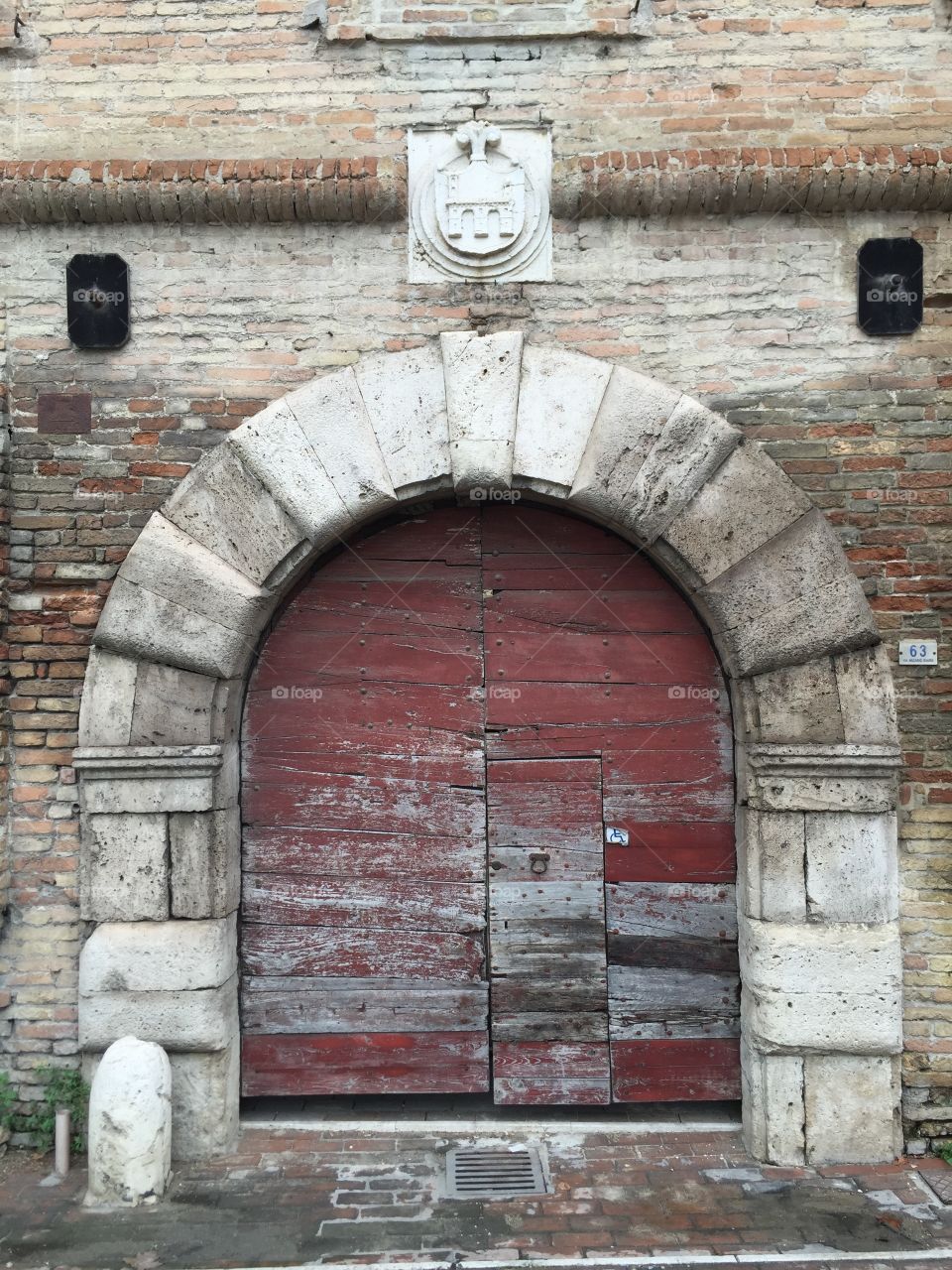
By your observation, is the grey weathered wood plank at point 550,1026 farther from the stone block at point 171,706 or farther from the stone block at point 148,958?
the stone block at point 171,706

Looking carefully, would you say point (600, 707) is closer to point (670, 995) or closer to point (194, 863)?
point (670, 995)

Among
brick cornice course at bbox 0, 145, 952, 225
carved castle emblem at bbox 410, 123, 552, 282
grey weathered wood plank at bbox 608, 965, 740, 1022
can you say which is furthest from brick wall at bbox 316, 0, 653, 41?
grey weathered wood plank at bbox 608, 965, 740, 1022

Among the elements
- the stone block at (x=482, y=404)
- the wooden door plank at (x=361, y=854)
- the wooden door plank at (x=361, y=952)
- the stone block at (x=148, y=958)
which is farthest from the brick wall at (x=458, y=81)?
the wooden door plank at (x=361, y=952)

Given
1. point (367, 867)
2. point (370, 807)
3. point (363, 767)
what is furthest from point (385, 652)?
point (367, 867)

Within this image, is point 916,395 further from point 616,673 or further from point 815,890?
point 815,890

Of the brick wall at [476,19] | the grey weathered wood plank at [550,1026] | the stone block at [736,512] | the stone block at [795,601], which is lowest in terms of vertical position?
the grey weathered wood plank at [550,1026]

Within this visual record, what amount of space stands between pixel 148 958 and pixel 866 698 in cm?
309

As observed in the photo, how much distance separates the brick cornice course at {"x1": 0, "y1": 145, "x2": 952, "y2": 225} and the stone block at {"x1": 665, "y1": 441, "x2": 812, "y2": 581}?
1081mm

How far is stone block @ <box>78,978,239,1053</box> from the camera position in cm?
376

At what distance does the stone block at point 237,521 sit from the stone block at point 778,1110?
9.41ft

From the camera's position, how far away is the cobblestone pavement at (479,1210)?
10.5 feet

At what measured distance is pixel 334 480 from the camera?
3.82m

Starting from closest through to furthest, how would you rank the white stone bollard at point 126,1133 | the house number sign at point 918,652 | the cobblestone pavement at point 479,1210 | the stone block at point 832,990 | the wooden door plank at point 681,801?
the cobblestone pavement at point 479,1210
the white stone bollard at point 126,1133
the stone block at point 832,990
the house number sign at point 918,652
the wooden door plank at point 681,801

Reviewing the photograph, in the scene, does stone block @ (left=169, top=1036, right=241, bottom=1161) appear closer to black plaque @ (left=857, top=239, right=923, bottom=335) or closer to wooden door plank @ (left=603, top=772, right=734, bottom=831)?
wooden door plank @ (left=603, top=772, right=734, bottom=831)
